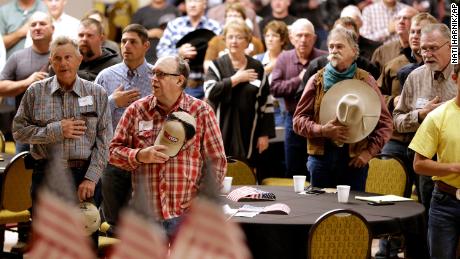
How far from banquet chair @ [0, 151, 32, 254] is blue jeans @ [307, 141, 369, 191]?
6.17ft

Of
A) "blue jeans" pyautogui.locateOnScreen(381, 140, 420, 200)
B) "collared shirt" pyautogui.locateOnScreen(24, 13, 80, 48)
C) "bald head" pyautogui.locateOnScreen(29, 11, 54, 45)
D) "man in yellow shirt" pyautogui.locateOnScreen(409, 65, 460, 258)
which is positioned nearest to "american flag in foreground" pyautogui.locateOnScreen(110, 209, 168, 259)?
"man in yellow shirt" pyautogui.locateOnScreen(409, 65, 460, 258)

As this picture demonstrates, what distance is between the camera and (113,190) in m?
6.64

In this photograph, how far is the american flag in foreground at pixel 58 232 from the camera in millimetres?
2328

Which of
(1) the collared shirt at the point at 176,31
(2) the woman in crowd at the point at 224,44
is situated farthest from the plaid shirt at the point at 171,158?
(1) the collared shirt at the point at 176,31

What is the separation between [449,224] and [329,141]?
1.40 meters

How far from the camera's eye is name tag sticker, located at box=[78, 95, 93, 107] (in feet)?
19.5

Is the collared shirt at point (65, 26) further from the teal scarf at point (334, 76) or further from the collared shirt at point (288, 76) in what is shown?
the teal scarf at point (334, 76)

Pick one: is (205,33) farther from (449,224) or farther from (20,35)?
(449,224)

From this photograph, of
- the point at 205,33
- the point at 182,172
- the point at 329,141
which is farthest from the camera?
the point at 205,33

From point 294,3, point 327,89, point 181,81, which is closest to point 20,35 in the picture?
point 294,3

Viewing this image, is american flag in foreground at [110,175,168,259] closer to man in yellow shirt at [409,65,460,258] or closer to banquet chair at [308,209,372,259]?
banquet chair at [308,209,372,259]

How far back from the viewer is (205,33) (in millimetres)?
9297

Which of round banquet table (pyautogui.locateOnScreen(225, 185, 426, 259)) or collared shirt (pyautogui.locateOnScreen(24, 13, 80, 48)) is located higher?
collared shirt (pyautogui.locateOnScreen(24, 13, 80, 48))

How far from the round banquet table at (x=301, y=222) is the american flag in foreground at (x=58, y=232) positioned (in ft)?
9.86
